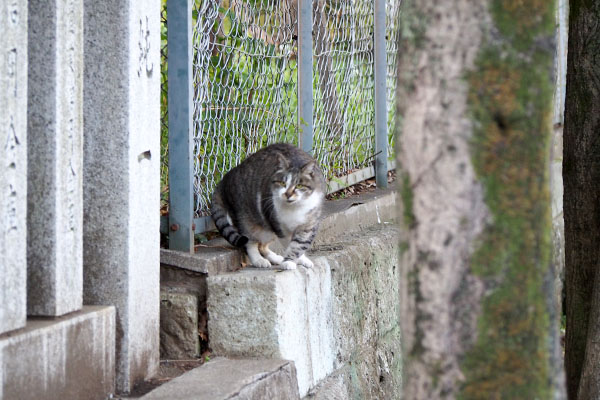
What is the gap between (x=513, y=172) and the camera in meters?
A: 1.76

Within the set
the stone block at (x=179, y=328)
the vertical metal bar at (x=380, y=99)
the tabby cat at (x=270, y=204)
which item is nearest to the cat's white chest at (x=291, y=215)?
the tabby cat at (x=270, y=204)

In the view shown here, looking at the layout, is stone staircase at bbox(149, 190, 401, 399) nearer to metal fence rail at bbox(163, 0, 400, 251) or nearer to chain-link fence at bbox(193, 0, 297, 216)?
metal fence rail at bbox(163, 0, 400, 251)

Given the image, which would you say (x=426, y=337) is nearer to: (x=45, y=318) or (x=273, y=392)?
(x=45, y=318)

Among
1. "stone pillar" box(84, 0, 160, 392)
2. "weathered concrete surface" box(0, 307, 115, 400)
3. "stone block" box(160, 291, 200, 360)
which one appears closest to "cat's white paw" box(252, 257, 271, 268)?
"stone block" box(160, 291, 200, 360)

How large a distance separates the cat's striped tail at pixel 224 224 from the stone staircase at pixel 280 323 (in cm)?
9

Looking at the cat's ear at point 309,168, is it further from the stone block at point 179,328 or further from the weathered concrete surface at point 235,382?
the weathered concrete surface at point 235,382

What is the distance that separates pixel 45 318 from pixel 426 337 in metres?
1.91

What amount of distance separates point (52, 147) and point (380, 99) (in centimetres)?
490

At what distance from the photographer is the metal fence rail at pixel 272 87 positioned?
181 inches

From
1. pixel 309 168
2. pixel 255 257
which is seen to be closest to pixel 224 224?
pixel 255 257

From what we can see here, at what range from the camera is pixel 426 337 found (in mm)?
1827

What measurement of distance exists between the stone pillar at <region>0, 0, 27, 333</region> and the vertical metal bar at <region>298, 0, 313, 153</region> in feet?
10.9

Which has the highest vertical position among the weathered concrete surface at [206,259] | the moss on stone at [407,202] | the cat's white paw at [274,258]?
the moss on stone at [407,202]

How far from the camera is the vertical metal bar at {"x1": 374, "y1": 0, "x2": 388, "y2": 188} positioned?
7855 mm
